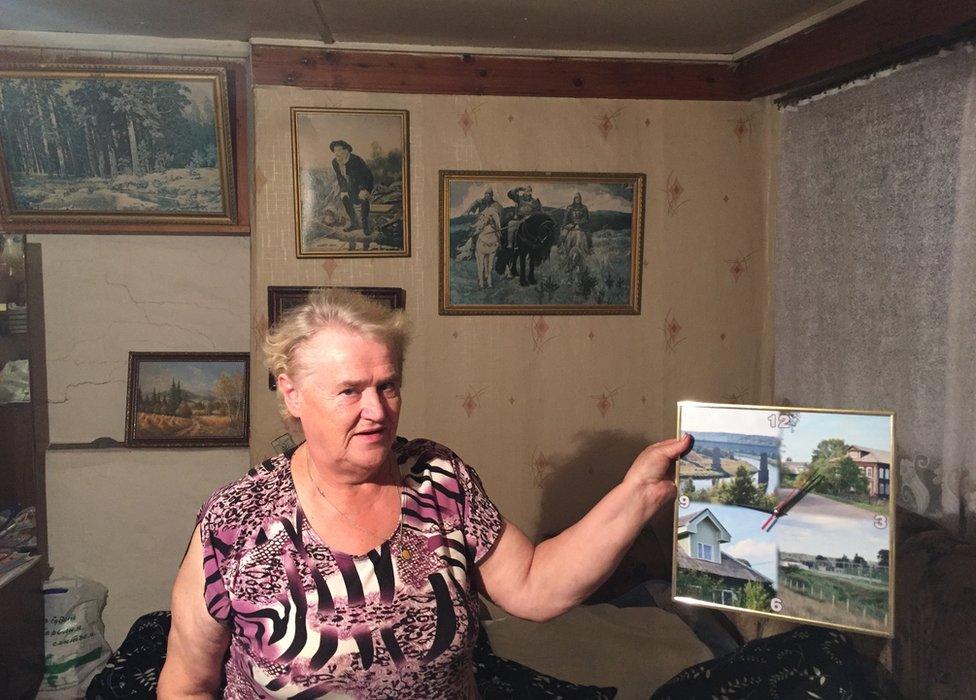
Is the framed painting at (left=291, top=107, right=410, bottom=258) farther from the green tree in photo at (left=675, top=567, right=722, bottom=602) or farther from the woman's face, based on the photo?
the green tree in photo at (left=675, top=567, right=722, bottom=602)

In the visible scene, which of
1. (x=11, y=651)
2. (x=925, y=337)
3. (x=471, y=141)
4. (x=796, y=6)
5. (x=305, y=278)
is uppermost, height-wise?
(x=796, y=6)

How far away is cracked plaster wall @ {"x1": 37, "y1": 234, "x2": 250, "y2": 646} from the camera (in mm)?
3234

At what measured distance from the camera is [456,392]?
123 inches

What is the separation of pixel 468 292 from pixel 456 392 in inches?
15.8

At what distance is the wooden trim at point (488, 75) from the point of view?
297 centimetres

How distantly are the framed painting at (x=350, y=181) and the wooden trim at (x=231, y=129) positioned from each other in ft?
1.01

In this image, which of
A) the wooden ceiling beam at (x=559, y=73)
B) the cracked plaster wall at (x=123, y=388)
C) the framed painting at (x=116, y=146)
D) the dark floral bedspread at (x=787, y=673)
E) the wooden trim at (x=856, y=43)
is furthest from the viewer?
the cracked plaster wall at (x=123, y=388)

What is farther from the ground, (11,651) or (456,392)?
(456,392)

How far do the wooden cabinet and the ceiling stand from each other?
2.89 ft

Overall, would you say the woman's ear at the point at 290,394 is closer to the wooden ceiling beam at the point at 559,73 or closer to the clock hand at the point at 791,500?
the clock hand at the point at 791,500

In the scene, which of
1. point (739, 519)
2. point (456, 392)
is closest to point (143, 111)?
point (456, 392)

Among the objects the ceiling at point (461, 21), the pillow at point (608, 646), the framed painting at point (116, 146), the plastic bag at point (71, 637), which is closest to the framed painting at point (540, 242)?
the ceiling at point (461, 21)

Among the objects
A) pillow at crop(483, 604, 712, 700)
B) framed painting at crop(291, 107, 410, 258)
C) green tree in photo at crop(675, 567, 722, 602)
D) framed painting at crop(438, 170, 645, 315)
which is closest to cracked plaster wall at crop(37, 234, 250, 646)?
framed painting at crop(291, 107, 410, 258)

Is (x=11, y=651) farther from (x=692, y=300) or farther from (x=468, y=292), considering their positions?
(x=692, y=300)
